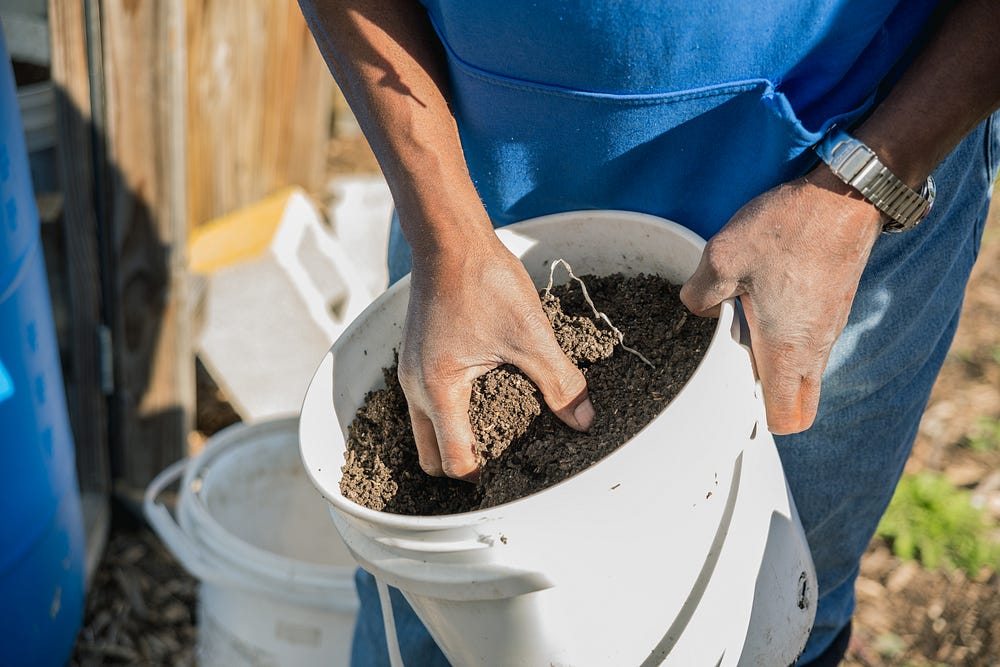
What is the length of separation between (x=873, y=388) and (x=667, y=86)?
57cm

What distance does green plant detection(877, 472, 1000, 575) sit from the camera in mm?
2367

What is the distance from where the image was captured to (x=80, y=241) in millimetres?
2139

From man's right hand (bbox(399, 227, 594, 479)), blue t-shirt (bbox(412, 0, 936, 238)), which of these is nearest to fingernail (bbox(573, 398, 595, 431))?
man's right hand (bbox(399, 227, 594, 479))

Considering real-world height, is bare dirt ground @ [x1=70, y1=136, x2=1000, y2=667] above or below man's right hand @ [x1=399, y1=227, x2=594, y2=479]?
below

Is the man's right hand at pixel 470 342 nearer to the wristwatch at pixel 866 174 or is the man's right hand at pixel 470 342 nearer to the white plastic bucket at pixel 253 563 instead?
the wristwatch at pixel 866 174

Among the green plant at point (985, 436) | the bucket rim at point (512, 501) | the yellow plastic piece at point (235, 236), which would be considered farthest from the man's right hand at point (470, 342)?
the green plant at point (985, 436)

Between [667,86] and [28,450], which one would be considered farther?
[28,450]

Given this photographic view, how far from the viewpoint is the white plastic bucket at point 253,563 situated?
5.79 feet

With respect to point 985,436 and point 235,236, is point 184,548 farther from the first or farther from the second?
point 985,436

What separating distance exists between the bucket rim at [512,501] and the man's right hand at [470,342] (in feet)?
0.37

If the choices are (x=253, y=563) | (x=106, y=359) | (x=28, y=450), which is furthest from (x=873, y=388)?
(x=106, y=359)

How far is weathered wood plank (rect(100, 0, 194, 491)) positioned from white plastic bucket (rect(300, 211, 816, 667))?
1204mm

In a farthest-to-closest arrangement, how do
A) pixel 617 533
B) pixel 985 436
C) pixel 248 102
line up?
1. pixel 248 102
2. pixel 985 436
3. pixel 617 533

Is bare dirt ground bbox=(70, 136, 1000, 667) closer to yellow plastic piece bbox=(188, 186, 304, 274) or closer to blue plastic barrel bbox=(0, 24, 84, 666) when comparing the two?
blue plastic barrel bbox=(0, 24, 84, 666)
